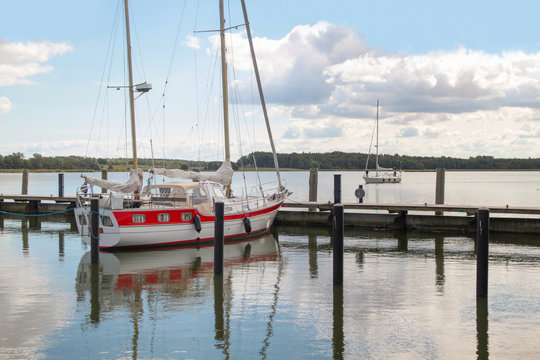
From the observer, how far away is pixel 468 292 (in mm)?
13578

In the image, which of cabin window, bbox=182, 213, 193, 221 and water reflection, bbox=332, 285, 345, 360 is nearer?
water reflection, bbox=332, 285, 345, 360

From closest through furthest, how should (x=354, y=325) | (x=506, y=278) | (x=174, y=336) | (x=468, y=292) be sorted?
(x=174, y=336) < (x=354, y=325) < (x=468, y=292) < (x=506, y=278)

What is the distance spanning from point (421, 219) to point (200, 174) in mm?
10443

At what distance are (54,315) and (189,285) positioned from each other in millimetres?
3871

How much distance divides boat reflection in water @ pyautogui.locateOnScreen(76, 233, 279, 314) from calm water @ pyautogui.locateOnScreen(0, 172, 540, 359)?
52mm

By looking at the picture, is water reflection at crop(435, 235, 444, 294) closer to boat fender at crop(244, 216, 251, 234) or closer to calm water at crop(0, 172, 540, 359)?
calm water at crop(0, 172, 540, 359)

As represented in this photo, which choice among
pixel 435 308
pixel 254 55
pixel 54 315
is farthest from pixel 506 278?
pixel 254 55

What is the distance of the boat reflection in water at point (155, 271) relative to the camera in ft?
44.3

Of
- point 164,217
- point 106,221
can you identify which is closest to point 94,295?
point 106,221

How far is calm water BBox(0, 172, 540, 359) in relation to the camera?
967 cm

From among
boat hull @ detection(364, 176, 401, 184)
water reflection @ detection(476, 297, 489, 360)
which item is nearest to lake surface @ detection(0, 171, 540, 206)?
boat hull @ detection(364, 176, 401, 184)

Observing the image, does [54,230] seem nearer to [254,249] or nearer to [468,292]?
[254,249]

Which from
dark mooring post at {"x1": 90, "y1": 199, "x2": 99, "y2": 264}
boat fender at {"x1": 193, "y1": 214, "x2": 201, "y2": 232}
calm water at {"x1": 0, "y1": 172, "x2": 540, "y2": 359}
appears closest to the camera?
calm water at {"x1": 0, "y1": 172, "x2": 540, "y2": 359}

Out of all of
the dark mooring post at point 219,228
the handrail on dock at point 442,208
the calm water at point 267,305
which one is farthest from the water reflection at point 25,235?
the handrail on dock at point 442,208
